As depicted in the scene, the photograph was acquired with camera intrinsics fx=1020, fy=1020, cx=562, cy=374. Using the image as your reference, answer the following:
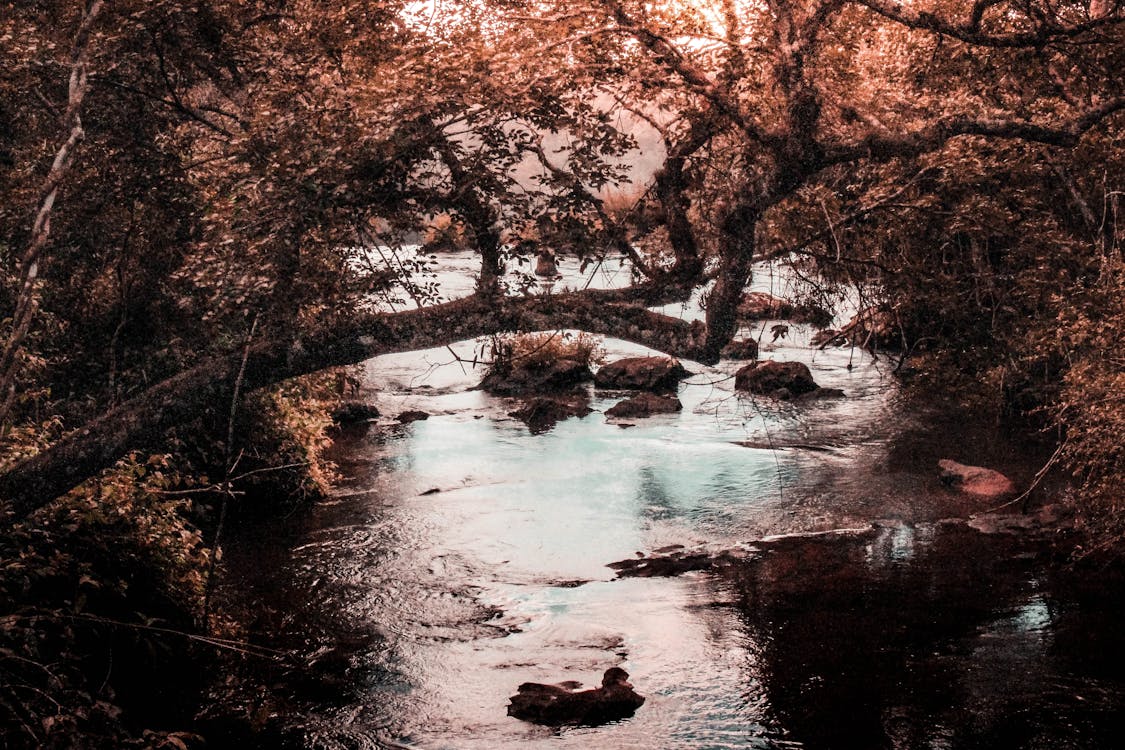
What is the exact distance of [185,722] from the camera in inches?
368

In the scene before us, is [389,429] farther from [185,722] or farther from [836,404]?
[185,722]

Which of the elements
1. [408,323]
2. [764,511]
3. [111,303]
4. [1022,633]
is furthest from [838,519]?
[111,303]

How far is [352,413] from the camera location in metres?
22.6

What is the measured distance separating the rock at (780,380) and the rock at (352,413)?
8.45 meters

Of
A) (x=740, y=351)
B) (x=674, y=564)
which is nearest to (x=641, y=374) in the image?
(x=740, y=351)

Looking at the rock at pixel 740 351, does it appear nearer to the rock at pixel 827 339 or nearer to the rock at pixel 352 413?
the rock at pixel 827 339

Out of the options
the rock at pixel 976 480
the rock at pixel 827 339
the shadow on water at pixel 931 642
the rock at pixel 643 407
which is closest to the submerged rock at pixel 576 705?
the shadow on water at pixel 931 642

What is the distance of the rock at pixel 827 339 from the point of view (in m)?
28.4

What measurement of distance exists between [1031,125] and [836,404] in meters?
13.4

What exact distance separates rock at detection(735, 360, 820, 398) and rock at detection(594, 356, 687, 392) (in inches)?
73.9

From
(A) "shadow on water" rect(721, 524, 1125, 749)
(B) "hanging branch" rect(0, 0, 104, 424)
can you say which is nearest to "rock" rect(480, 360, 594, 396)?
(A) "shadow on water" rect(721, 524, 1125, 749)

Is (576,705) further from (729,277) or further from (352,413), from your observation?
(352,413)

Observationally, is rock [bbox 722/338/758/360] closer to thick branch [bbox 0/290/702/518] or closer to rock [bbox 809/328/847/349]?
rock [bbox 809/328/847/349]

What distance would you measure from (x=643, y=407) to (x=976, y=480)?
320 inches
